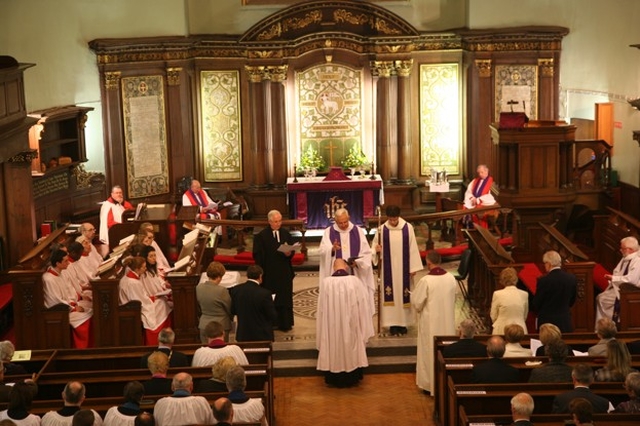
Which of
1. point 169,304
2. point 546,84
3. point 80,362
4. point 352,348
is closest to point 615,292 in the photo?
point 352,348

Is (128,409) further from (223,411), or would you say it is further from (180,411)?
(223,411)

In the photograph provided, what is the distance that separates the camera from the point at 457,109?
23.0 m

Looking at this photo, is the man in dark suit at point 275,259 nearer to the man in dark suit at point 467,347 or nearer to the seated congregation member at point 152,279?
the seated congregation member at point 152,279

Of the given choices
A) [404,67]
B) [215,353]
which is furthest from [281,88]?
[215,353]

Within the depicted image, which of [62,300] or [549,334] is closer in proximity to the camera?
[549,334]

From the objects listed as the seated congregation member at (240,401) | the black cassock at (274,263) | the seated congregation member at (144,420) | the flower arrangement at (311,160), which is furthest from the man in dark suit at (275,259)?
the flower arrangement at (311,160)

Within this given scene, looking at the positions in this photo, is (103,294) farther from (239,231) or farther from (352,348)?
(239,231)

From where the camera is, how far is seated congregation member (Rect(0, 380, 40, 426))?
9562mm

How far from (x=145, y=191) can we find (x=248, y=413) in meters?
12.9

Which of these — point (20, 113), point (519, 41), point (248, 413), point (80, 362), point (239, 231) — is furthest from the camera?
point (519, 41)

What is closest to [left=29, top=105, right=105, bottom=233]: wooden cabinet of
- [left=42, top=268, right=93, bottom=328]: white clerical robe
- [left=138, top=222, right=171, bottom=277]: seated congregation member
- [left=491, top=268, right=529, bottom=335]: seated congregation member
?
[left=138, top=222, right=171, bottom=277]: seated congregation member

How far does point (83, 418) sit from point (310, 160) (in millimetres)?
14372

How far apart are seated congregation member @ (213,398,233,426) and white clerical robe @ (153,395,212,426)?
0.69m

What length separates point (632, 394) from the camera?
9.45m
